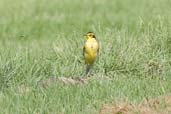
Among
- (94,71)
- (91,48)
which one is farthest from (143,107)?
(94,71)

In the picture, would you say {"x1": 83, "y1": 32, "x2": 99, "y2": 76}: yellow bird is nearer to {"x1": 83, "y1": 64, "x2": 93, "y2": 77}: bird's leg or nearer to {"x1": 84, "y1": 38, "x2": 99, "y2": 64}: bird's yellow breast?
{"x1": 84, "y1": 38, "x2": 99, "y2": 64}: bird's yellow breast

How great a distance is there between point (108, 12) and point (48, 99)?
9557 millimetres

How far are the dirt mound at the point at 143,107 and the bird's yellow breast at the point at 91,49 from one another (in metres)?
1.23

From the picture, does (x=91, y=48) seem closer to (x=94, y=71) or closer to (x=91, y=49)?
(x=91, y=49)

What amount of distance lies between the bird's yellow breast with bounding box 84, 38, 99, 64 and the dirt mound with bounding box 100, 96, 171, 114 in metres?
1.23

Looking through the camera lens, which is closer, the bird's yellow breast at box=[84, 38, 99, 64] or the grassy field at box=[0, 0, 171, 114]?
the grassy field at box=[0, 0, 171, 114]

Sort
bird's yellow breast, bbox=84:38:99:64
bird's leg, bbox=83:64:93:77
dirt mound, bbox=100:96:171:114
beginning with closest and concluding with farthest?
1. dirt mound, bbox=100:96:171:114
2. bird's yellow breast, bbox=84:38:99:64
3. bird's leg, bbox=83:64:93:77

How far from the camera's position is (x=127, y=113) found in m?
6.35

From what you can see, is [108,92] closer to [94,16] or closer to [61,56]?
[61,56]

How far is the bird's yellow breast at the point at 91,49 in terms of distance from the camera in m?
7.72

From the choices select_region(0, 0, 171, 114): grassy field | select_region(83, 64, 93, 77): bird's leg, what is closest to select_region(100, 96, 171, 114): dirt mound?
select_region(0, 0, 171, 114): grassy field

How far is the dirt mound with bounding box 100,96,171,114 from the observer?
20.9ft

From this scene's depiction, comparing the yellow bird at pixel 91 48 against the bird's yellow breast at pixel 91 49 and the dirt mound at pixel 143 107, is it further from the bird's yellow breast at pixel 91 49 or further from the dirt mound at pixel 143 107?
the dirt mound at pixel 143 107

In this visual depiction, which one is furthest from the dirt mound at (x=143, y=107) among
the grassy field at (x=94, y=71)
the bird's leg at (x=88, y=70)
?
the bird's leg at (x=88, y=70)
